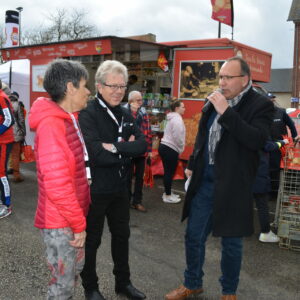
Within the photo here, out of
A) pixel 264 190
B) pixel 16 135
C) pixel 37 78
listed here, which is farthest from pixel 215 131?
pixel 37 78

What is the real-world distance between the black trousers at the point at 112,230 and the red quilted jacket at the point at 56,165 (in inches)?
24.1

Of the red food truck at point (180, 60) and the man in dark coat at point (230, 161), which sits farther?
the red food truck at point (180, 60)

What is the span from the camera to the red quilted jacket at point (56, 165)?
1876 millimetres

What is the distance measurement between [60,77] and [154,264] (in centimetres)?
239

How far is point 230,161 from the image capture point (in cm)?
257

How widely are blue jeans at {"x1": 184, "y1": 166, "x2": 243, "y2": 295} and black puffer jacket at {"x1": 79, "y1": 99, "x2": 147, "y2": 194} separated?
60 cm

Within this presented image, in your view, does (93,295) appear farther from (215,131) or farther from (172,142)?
(172,142)

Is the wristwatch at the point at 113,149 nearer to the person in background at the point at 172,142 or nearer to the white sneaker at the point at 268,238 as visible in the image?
the white sneaker at the point at 268,238

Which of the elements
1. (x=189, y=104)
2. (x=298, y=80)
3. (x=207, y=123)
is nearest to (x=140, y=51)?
(x=189, y=104)

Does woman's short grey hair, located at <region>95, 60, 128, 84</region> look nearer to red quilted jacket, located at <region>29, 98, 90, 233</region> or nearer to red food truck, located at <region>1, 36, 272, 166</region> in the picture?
red quilted jacket, located at <region>29, 98, 90, 233</region>

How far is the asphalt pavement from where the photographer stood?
10.4 ft

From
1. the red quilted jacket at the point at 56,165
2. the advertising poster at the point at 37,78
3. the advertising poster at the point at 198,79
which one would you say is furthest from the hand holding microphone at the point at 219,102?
the advertising poster at the point at 37,78

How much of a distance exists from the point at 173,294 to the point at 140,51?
21.1 feet

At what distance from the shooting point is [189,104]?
7.40 meters
